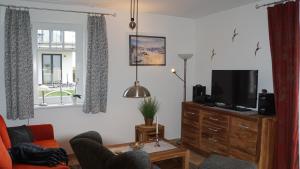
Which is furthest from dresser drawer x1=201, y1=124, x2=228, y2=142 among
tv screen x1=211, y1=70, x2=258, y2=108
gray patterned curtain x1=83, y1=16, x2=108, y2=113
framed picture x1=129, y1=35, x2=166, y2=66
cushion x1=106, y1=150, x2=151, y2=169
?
cushion x1=106, y1=150, x2=151, y2=169

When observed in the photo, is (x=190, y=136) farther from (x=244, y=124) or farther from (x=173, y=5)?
(x=173, y=5)

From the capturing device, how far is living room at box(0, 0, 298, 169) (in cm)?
396

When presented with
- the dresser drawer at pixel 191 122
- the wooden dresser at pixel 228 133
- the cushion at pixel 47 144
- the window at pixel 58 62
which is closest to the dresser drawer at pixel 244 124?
the wooden dresser at pixel 228 133

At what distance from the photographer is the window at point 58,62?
4191mm

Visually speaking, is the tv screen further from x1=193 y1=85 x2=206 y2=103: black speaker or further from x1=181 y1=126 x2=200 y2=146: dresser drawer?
x1=181 y1=126 x2=200 y2=146: dresser drawer

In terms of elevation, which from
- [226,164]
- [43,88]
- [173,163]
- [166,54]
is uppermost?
[166,54]

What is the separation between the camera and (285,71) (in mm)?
3271

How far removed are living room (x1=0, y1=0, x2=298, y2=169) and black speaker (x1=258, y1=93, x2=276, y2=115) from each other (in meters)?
0.26

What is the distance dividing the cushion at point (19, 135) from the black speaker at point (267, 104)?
3.03 m

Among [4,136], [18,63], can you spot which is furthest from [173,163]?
[18,63]

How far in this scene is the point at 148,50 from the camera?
4836 millimetres

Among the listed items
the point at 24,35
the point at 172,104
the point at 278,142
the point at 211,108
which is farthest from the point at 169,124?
the point at 24,35

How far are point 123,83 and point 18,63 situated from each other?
168cm

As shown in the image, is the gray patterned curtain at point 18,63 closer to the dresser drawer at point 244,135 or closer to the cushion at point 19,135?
the cushion at point 19,135
